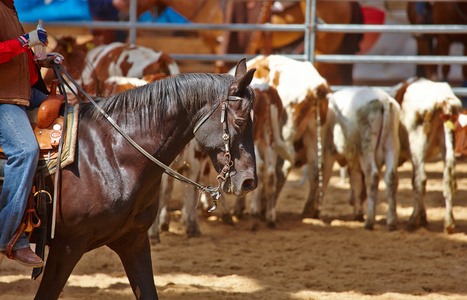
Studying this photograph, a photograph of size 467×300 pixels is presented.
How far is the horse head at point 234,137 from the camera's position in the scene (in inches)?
127

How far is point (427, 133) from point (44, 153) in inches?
206

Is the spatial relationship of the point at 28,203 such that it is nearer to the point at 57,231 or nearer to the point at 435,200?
the point at 57,231

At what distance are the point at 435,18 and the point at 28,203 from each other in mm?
9627

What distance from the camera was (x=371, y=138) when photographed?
7.30m

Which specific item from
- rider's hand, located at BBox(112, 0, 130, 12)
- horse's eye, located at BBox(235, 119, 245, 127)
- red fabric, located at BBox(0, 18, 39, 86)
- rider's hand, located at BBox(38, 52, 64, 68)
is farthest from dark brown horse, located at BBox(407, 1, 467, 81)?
red fabric, located at BBox(0, 18, 39, 86)

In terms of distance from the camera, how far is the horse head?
10.6ft

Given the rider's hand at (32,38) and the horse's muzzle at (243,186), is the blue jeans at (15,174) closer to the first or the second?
the rider's hand at (32,38)

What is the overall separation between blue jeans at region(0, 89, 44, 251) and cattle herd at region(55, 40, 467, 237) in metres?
3.75

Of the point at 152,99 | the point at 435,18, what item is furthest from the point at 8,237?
the point at 435,18

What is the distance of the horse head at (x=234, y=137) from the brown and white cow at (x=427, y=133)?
4538mm

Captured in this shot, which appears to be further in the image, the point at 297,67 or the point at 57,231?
the point at 297,67

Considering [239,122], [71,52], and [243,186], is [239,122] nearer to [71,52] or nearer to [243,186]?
[243,186]

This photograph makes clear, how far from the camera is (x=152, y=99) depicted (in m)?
3.41

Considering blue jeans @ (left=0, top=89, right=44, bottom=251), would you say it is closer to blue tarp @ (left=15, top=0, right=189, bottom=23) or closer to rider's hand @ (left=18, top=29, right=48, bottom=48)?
rider's hand @ (left=18, top=29, right=48, bottom=48)
